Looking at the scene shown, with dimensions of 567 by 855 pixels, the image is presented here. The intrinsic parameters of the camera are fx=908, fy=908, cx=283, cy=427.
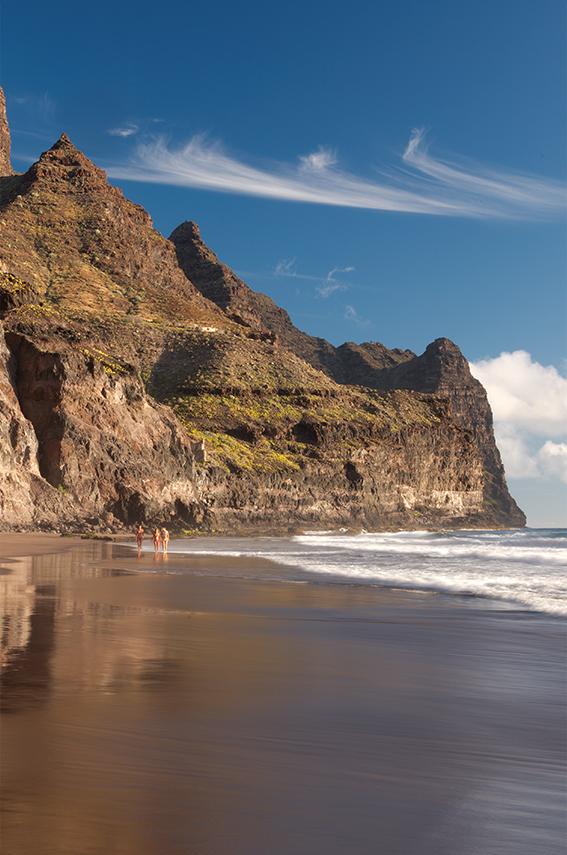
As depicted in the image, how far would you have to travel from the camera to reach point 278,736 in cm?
739

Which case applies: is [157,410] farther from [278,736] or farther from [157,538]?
[278,736]

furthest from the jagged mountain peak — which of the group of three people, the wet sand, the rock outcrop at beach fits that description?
the wet sand

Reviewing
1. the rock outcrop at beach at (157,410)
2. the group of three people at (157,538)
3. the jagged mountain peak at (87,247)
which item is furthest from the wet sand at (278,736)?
the jagged mountain peak at (87,247)

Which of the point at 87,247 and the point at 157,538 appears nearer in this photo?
the point at 157,538

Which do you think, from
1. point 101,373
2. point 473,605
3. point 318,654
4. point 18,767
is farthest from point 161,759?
point 101,373

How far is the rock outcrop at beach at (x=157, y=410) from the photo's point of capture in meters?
70.4

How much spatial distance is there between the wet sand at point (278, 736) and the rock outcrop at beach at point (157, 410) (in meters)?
48.6

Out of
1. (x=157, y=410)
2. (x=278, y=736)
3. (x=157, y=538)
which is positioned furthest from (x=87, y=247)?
(x=278, y=736)

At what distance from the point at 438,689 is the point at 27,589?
1280 cm

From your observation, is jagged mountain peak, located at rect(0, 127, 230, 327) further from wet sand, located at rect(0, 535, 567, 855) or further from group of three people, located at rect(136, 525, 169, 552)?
wet sand, located at rect(0, 535, 567, 855)

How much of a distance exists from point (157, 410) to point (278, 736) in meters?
80.4

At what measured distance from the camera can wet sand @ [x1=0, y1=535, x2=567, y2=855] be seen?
5.07 metres

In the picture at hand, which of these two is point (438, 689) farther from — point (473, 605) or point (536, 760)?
point (473, 605)

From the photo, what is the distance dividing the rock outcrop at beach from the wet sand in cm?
4855
